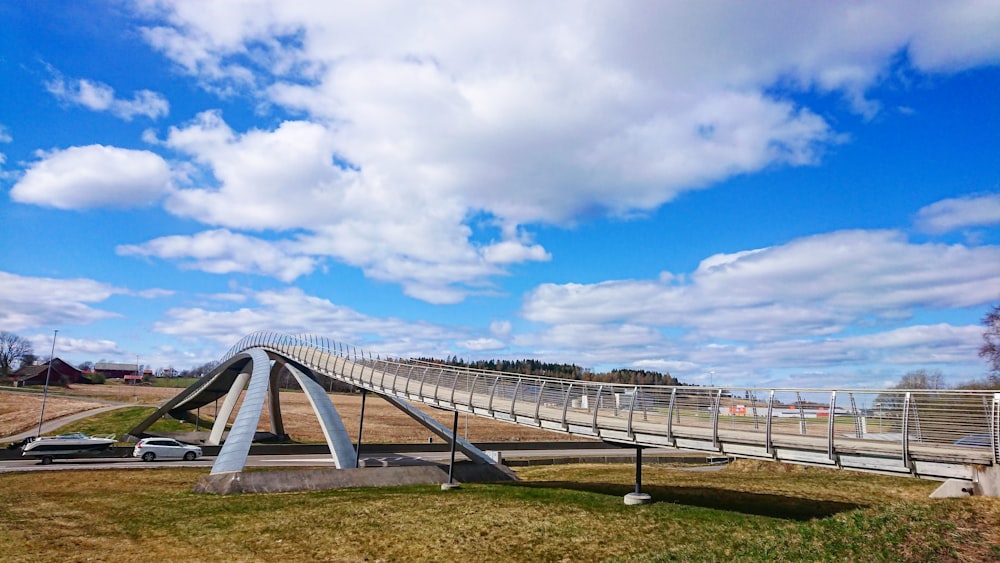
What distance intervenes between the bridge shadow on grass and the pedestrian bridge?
2.74 meters

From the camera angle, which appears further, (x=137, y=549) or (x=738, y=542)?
(x=137, y=549)

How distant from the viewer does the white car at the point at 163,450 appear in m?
37.9

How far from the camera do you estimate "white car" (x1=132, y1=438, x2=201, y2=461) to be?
37.9 meters

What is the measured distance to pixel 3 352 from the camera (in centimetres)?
12744

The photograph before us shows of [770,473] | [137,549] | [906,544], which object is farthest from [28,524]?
[770,473]

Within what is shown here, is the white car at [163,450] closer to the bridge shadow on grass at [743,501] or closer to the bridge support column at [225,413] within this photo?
the bridge support column at [225,413]

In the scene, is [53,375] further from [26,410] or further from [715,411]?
[715,411]

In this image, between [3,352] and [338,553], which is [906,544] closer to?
[338,553]

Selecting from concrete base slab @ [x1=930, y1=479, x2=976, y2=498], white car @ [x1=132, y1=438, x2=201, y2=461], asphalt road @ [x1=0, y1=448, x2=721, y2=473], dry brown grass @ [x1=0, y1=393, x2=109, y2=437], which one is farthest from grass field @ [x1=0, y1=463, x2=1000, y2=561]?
dry brown grass @ [x1=0, y1=393, x2=109, y2=437]

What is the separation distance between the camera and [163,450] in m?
38.4

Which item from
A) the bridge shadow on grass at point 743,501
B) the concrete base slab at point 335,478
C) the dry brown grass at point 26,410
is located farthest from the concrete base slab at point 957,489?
the dry brown grass at point 26,410

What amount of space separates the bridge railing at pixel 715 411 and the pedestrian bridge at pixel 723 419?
35 mm

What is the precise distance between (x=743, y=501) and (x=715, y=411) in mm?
6301

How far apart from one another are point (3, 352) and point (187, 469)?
13014 centimetres
